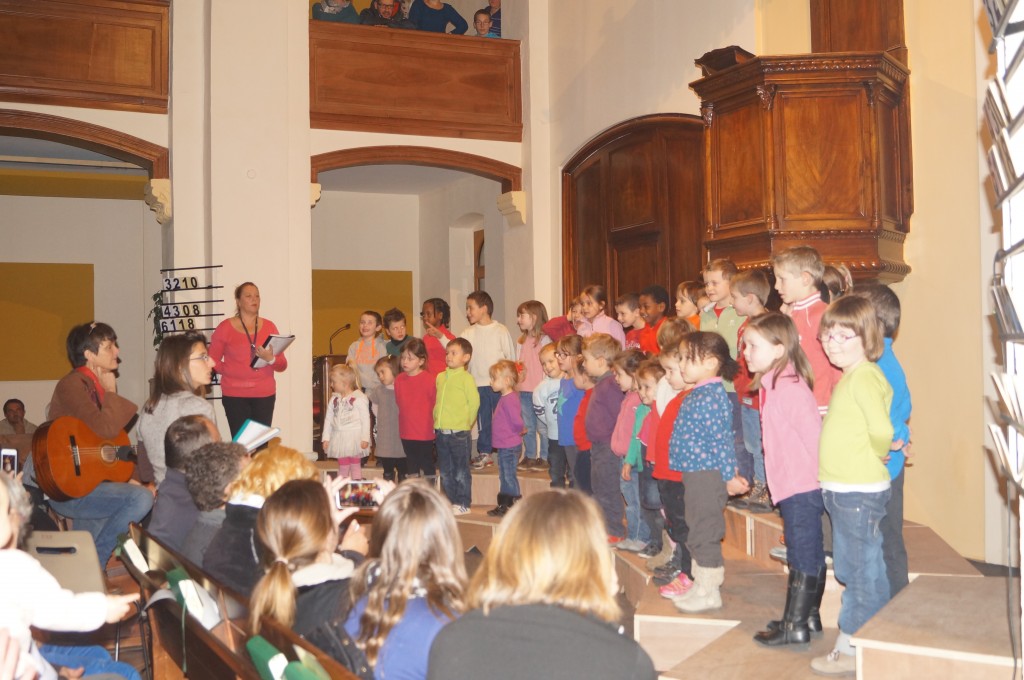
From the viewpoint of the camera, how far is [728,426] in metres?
3.85

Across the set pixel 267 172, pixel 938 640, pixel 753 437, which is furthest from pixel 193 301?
pixel 938 640

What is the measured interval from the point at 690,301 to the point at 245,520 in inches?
132

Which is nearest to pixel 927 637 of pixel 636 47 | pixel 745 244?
pixel 745 244

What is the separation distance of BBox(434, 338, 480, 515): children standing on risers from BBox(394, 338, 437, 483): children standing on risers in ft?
0.61

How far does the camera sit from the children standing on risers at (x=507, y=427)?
20.2 feet

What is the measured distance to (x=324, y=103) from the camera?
29.1ft

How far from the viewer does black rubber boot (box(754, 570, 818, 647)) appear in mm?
3345

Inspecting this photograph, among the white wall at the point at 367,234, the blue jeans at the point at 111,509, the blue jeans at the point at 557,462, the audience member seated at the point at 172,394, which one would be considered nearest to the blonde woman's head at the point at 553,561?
the audience member seated at the point at 172,394

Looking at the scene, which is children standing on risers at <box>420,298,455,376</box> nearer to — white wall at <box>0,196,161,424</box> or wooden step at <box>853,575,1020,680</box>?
wooden step at <box>853,575,1020,680</box>

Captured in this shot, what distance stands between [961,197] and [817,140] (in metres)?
0.87

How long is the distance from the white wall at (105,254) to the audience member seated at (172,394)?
7.71m

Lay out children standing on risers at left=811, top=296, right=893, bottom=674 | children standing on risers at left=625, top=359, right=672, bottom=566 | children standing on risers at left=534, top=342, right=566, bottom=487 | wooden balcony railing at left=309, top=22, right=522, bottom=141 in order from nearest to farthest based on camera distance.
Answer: children standing on risers at left=811, top=296, right=893, bottom=674, children standing on risers at left=625, top=359, right=672, bottom=566, children standing on risers at left=534, top=342, right=566, bottom=487, wooden balcony railing at left=309, top=22, right=522, bottom=141

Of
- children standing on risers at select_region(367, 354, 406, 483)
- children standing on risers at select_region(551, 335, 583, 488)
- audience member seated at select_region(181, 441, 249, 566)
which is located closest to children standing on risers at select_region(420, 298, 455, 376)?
children standing on risers at select_region(367, 354, 406, 483)

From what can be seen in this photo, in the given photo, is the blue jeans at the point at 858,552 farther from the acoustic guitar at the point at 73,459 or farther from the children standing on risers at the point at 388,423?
the children standing on risers at the point at 388,423
